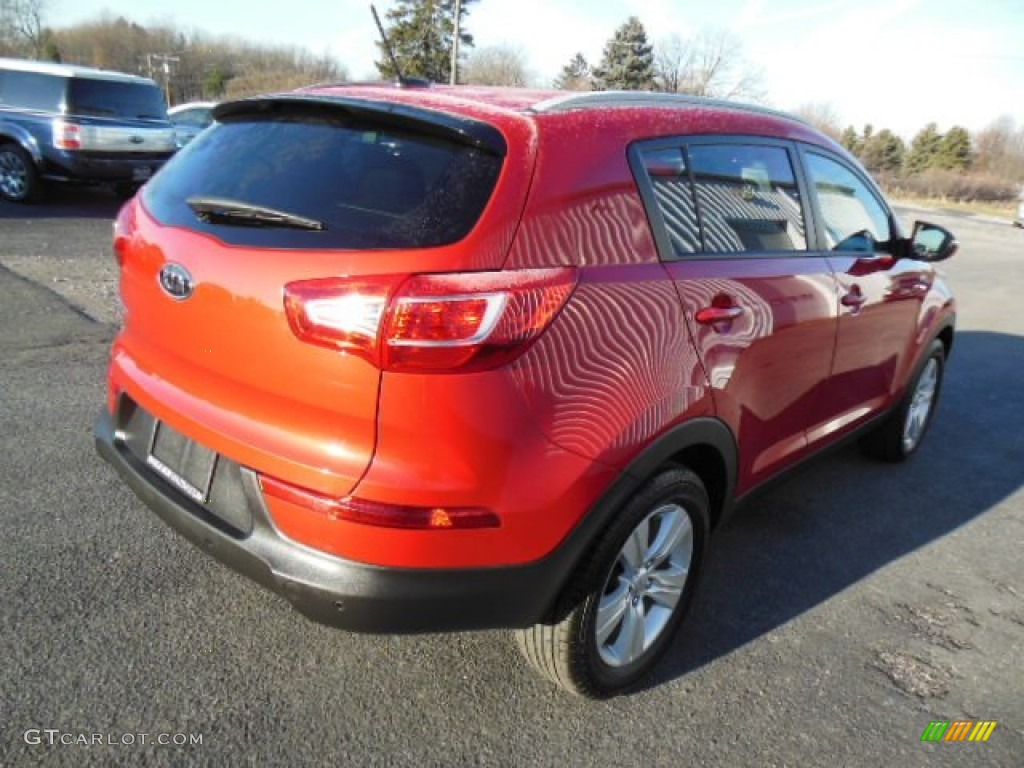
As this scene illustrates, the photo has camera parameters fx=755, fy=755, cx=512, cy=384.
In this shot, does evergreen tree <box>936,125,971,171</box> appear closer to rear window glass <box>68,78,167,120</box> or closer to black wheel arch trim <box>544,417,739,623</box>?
rear window glass <box>68,78,167,120</box>

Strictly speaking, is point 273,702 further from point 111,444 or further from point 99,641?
point 111,444

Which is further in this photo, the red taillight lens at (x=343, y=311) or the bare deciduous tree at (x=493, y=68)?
the bare deciduous tree at (x=493, y=68)

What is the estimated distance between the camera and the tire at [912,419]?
4.13 meters

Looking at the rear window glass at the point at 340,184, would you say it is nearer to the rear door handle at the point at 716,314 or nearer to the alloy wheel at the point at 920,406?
the rear door handle at the point at 716,314

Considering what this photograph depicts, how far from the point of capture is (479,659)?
7.88 feet

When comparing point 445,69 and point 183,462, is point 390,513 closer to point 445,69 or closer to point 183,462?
point 183,462

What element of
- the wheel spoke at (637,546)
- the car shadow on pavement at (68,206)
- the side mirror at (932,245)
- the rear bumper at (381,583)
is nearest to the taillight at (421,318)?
the rear bumper at (381,583)

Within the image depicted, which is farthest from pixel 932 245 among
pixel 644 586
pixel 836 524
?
pixel 644 586

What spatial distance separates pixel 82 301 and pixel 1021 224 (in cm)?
3328

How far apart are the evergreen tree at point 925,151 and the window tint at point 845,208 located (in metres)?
62.3

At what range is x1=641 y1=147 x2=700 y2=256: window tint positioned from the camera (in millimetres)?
2203

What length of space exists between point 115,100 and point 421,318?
1100 centimetres

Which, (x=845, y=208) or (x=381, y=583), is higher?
(x=845, y=208)

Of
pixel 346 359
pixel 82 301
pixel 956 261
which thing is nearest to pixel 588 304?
pixel 346 359
